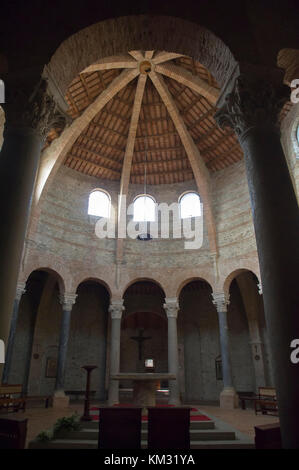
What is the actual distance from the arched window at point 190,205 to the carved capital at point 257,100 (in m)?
11.6

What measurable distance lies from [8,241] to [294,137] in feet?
40.7

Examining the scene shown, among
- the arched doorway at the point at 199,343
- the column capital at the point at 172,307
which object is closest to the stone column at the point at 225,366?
the column capital at the point at 172,307

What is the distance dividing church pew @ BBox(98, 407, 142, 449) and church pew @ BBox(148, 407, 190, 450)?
8.9 inches

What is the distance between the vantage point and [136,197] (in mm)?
18391

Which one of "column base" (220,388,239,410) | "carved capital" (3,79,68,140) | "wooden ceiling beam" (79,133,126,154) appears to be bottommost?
"column base" (220,388,239,410)

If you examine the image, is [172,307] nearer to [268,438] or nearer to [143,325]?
[143,325]

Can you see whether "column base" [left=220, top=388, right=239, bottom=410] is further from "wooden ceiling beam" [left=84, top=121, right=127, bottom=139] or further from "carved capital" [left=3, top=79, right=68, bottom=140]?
"wooden ceiling beam" [left=84, top=121, right=127, bottom=139]

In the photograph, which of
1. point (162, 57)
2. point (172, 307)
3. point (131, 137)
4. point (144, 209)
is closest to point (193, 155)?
point (131, 137)

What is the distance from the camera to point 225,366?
48.1 feet

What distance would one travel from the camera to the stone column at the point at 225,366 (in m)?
14.1

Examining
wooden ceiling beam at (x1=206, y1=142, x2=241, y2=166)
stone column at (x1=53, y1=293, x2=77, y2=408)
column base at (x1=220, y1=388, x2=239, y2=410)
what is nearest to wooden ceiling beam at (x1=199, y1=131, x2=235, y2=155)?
wooden ceiling beam at (x1=206, y1=142, x2=241, y2=166)

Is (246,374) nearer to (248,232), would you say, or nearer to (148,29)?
(248,232)

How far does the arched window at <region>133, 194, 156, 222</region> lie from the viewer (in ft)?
58.5

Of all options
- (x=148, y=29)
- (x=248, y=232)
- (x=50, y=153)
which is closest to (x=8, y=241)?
(x=148, y=29)
